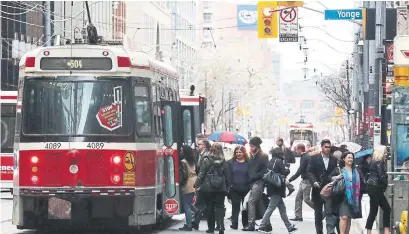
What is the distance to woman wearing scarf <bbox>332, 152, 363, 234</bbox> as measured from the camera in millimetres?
17766

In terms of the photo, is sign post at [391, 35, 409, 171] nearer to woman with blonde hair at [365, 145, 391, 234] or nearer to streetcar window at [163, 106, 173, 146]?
woman with blonde hair at [365, 145, 391, 234]

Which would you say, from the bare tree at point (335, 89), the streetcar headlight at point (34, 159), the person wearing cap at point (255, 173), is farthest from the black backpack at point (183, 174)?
the bare tree at point (335, 89)

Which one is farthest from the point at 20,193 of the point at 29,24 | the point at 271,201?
the point at 29,24

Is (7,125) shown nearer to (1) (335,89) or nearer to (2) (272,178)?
(2) (272,178)

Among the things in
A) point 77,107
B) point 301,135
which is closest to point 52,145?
point 77,107

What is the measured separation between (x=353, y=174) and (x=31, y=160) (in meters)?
5.09

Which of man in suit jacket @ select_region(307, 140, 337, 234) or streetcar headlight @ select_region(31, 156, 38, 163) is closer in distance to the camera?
streetcar headlight @ select_region(31, 156, 38, 163)

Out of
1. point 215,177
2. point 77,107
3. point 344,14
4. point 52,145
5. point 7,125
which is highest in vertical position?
point 344,14

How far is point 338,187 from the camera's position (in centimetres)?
1783

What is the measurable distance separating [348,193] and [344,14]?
1480cm

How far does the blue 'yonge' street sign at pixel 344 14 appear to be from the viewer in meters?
31.7

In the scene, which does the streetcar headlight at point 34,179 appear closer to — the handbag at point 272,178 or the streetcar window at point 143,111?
the streetcar window at point 143,111

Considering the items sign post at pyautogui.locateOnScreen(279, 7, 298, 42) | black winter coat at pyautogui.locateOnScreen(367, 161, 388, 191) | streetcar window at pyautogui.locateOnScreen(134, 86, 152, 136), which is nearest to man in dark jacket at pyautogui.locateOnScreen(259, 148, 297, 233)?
black winter coat at pyautogui.locateOnScreen(367, 161, 388, 191)

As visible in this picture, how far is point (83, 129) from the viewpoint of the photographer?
1877 centimetres
